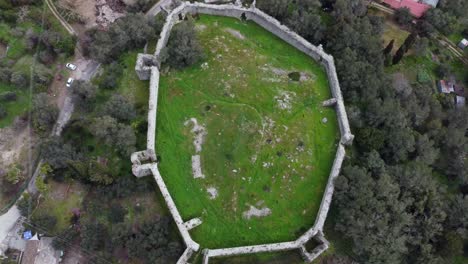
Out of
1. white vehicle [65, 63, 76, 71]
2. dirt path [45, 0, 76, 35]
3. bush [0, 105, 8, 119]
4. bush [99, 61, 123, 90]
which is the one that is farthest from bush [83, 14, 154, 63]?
bush [0, 105, 8, 119]

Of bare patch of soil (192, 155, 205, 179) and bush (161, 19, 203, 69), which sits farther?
bush (161, 19, 203, 69)

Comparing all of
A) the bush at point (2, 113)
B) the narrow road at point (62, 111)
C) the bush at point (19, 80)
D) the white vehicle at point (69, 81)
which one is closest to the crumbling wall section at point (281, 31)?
the narrow road at point (62, 111)

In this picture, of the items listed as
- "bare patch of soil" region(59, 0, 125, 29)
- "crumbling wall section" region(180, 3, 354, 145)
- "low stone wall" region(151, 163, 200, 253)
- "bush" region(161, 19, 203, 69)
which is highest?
"crumbling wall section" region(180, 3, 354, 145)

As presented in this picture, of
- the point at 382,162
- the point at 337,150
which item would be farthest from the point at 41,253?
the point at 382,162

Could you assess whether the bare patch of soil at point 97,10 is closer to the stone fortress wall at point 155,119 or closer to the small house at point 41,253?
the stone fortress wall at point 155,119

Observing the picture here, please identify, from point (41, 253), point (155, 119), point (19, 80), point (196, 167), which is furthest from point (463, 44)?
point (41, 253)

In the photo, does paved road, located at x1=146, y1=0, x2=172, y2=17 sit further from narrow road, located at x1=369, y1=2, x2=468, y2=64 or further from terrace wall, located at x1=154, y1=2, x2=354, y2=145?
→ narrow road, located at x1=369, y1=2, x2=468, y2=64
